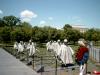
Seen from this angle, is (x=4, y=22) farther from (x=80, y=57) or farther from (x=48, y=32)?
(x=80, y=57)

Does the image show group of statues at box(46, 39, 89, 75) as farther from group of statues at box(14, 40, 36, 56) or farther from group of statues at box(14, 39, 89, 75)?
group of statues at box(14, 40, 36, 56)

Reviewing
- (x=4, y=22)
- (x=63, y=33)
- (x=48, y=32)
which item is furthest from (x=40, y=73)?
(x=4, y=22)

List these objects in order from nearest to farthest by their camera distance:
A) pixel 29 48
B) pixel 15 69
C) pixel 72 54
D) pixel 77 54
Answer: pixel 77 54, pixel 15 69, pixel 72 54, pixel 29 48

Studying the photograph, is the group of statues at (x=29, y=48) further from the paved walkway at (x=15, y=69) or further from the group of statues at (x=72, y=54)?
the paved walkway at (x=15, y=69)

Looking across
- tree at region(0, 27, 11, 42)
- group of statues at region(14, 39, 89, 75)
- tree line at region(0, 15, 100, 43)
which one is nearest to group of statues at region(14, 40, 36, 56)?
group of statues at region(14, 39, 89, 75)

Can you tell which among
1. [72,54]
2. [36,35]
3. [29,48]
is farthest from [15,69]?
[36,35]

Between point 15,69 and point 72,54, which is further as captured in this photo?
point 72,54

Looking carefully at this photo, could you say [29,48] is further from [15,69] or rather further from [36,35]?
[36,35]

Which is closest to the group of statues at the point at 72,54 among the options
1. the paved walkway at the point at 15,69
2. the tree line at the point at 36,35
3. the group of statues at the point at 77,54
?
the group of statues at the point at 77,54

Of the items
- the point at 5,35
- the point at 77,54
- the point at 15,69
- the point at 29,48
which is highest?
the point at 5,35

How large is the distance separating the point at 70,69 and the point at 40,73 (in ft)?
10.1

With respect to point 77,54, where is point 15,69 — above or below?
below

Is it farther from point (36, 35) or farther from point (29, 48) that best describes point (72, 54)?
point (36, 35)

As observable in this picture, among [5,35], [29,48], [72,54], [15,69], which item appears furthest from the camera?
[5,35]
